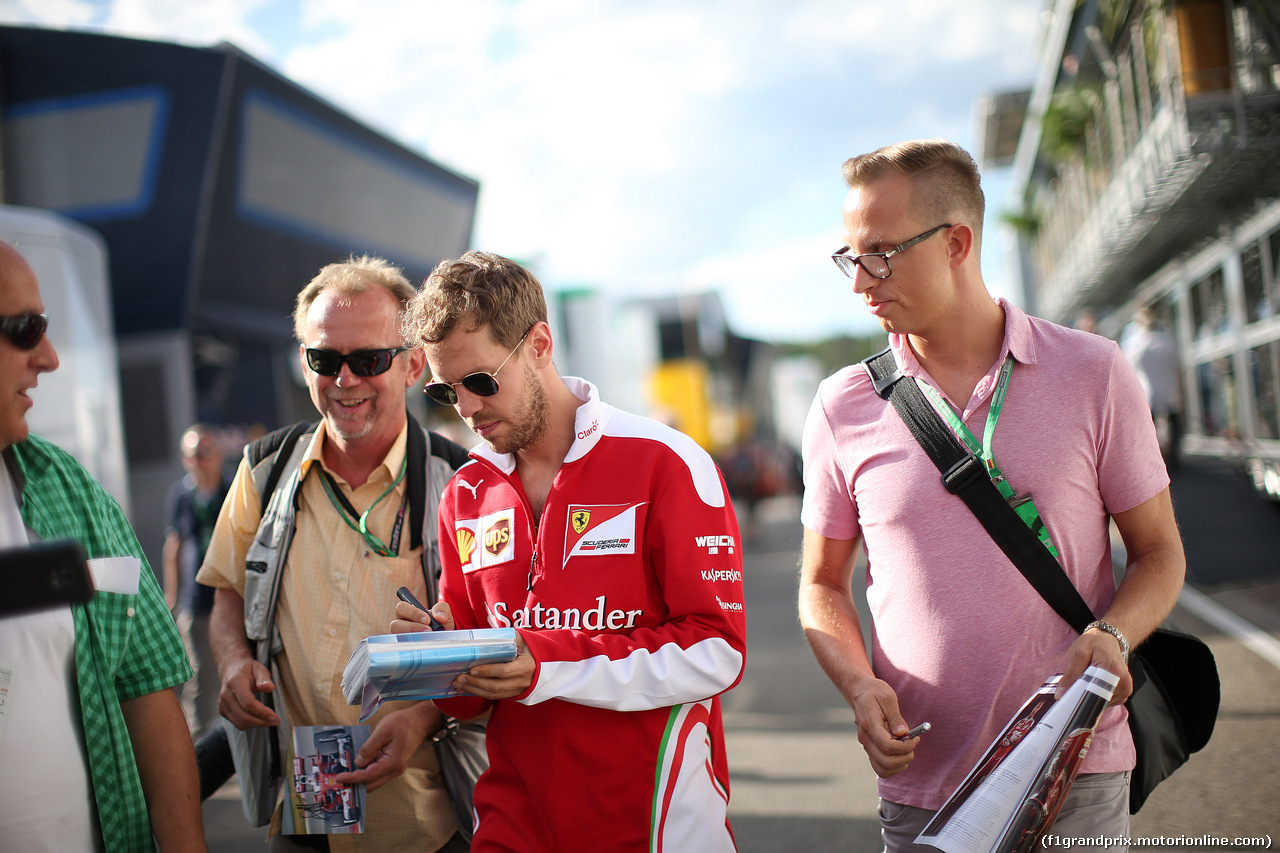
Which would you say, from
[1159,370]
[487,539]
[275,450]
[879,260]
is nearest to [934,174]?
[879,260]

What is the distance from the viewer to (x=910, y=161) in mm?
2211

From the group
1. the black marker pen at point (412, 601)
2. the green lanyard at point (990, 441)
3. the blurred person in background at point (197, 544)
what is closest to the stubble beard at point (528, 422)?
the black marker pen at point (412, 601)

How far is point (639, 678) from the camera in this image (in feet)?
6.66

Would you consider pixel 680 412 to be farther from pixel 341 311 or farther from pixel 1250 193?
pixel 341 311

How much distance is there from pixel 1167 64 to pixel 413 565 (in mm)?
9569

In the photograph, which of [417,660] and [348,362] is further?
[348,362]

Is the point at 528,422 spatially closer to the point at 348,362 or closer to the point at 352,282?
the point at 348,362

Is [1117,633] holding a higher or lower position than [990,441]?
lower

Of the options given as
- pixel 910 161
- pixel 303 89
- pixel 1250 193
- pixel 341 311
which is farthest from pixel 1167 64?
pixel 303 89

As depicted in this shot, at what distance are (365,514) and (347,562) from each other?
0.15 m

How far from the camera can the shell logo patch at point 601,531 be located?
2.18 m

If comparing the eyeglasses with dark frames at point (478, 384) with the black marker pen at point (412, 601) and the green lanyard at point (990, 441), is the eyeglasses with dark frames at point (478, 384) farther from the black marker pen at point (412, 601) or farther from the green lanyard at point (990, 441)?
the green lanyard at point (990, 441)

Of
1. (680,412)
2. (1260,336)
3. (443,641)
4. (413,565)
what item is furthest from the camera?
(680,412)

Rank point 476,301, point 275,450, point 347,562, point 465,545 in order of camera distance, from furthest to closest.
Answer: point 275,450 < point 347,562 < point 465,545 < point 476,301
